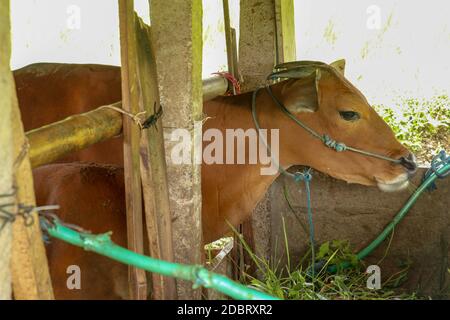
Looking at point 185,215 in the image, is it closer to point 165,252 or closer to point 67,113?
point 165,252

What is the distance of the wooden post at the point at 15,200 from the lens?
1.57 metres

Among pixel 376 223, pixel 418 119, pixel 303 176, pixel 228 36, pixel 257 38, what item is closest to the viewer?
pixel 303 176

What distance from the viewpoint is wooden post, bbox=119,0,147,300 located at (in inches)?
103

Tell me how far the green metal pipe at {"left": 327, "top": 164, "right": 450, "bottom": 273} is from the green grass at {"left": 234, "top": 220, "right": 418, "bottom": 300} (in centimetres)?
4

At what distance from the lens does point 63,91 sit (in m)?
4.68

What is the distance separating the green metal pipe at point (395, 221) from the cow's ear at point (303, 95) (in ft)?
2.59

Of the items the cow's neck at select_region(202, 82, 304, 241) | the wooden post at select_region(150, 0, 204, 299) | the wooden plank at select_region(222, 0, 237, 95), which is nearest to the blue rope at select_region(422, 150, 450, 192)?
the cow's neck at select_region(202, 82, 304, 241)

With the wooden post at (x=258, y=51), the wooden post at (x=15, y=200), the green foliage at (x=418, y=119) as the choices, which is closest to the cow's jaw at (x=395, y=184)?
the wooden post at (x=258, y=51)

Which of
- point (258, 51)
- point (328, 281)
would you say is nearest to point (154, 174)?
point (328, 281)

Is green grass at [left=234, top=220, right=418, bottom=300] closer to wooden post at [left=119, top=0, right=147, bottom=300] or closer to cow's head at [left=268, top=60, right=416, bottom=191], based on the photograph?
cow's head at [left=268, top=60, right=416, bottom=191]

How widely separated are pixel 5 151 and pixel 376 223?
3155 millimetres

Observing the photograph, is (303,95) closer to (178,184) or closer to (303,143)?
(303,143)

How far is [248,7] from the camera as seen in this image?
184 inches

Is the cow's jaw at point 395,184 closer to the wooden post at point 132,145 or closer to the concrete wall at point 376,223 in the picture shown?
the concrete wall at point 376,223
